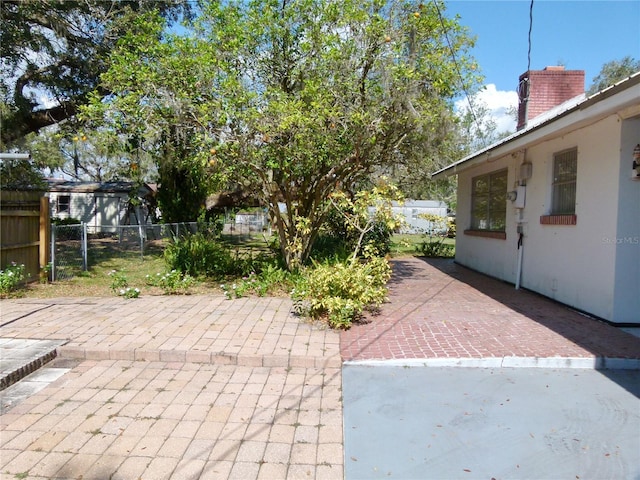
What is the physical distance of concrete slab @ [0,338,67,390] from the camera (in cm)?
414

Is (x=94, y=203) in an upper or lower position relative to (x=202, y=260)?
upper

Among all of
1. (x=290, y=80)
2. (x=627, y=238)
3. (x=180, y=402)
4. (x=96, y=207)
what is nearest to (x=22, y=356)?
(x=180, y=402)

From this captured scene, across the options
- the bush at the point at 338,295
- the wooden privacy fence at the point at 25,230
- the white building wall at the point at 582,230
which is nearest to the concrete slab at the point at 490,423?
the bush at the point at 338,295

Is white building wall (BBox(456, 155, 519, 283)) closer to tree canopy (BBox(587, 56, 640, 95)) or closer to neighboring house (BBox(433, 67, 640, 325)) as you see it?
neighboring house (BBox(433, 67, 640, 325))

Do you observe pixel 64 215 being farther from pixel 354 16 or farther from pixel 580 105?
pixel 580 105

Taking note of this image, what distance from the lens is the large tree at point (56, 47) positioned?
33.4 feet

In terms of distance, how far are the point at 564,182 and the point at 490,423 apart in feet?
16.7

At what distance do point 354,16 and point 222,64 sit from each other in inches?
90.7

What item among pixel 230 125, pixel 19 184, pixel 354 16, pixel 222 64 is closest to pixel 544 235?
pixel 354 16

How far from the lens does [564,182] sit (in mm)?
6945

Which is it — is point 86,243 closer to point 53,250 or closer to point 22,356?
point 53,250

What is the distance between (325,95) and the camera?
7.05m

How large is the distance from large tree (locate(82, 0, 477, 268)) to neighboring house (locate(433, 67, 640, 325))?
1.91 meters

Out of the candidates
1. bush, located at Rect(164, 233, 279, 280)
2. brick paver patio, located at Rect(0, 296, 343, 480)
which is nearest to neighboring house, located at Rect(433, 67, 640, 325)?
brick paver patio, located at Rect(0, 296, 343, 480)
